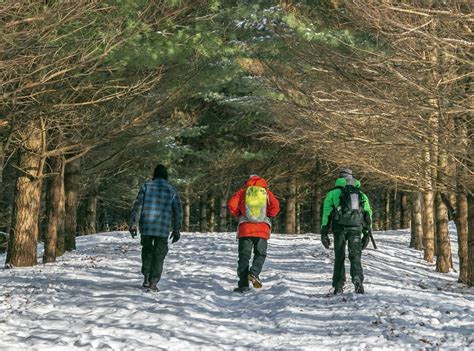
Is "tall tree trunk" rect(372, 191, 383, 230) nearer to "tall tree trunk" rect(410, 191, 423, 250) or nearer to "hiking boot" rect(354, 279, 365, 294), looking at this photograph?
"tall tree trunk" rect(410, 191, 423, 250)

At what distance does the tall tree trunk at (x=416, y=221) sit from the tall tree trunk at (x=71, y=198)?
971 cm

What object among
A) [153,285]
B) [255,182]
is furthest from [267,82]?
[153,285]

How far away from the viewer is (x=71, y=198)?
67.4 feet

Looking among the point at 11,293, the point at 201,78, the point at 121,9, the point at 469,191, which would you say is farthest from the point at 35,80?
the point at 469,191

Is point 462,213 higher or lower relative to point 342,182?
lower

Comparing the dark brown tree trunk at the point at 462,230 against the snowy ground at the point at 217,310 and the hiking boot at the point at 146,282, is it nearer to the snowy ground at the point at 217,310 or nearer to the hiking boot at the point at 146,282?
the snowy ground at the point at 217,310

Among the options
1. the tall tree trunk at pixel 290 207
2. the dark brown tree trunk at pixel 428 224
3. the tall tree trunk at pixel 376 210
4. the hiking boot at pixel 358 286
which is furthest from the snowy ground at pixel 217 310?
the tall tree trunk at pixel 376 210

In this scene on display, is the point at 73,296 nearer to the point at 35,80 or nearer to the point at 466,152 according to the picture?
the point at 35,80

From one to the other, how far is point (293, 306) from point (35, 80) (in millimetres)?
5787

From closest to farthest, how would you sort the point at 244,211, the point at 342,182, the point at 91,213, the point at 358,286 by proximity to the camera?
1. the point at 358,286
2. the point at 342,182
3. the point at 244,211
4. the point at 91,213

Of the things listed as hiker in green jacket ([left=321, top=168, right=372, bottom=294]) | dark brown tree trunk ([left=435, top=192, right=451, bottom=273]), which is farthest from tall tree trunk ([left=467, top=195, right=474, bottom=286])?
hiker in green jacket ([left=321, top=168, right=372, bottom=294])

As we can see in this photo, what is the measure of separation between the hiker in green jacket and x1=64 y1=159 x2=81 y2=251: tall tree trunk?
1103 centimetres

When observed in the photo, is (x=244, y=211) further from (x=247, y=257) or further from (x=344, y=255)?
(x=344, y=255)

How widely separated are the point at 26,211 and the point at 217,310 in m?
7.28
